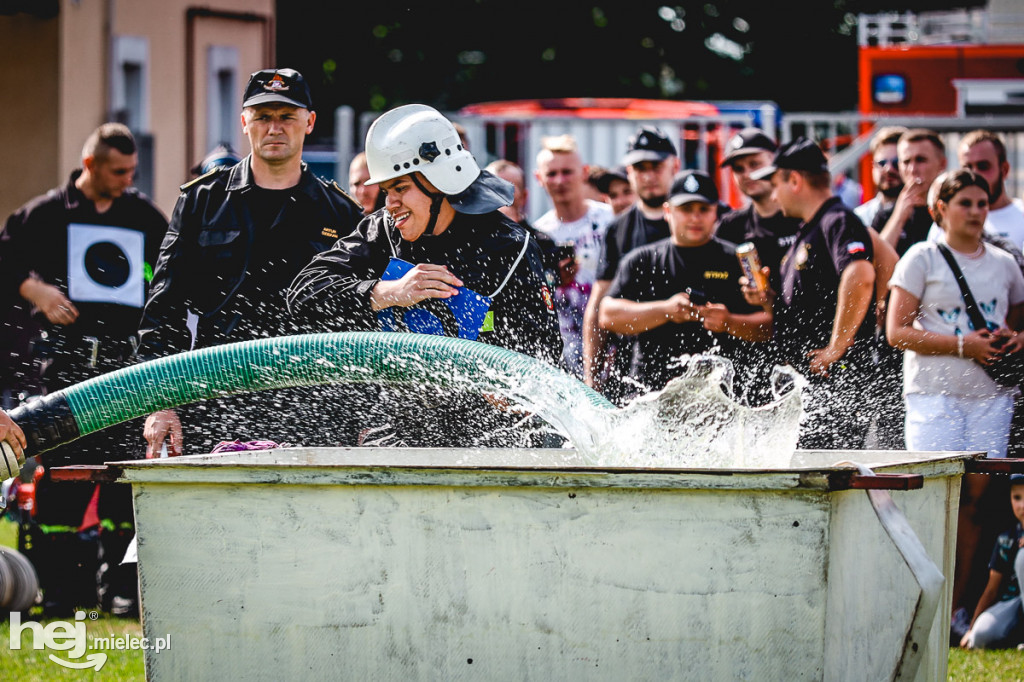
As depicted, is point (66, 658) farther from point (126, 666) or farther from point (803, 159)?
point (803, 159)

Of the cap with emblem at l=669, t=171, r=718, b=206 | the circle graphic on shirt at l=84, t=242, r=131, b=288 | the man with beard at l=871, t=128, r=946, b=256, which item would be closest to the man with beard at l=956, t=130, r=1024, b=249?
the man with beard at l=871, t=128, r=946, b=256

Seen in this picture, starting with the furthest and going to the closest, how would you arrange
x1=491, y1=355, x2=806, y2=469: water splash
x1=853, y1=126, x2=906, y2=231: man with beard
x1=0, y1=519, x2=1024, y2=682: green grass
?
x1=853, y1=126, x2=906, y2=231: man with beard
x1=0, y1=519, x2=1024, y2=682: green grass
x1=491, y1=355, x2=806, y2=469: water splash

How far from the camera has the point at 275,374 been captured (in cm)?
441

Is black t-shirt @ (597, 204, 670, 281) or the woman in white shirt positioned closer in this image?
the woman in white shirt

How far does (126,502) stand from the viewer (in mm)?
7277

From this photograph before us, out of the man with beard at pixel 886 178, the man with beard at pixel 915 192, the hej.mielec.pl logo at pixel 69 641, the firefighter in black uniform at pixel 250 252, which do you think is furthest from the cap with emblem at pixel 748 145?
the hej.mielec.pl logo at pixel 69 641

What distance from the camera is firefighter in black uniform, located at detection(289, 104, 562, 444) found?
204 inches

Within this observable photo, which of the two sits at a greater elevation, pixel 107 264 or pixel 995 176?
pixel 995 176

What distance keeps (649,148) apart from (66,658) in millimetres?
4339

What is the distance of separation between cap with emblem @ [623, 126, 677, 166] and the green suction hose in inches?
155

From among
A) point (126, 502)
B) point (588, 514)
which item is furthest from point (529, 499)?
point (126, 502)

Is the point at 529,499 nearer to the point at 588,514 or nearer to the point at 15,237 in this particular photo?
the point at 588,514

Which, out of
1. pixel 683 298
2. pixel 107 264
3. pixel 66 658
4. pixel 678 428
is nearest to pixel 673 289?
pixel 683 298

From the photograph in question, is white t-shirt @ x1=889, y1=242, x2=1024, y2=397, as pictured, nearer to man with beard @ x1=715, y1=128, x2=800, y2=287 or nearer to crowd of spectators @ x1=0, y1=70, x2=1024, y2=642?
crowd of spectators @ x1=0, y1=70, x2=1024, y2=642
